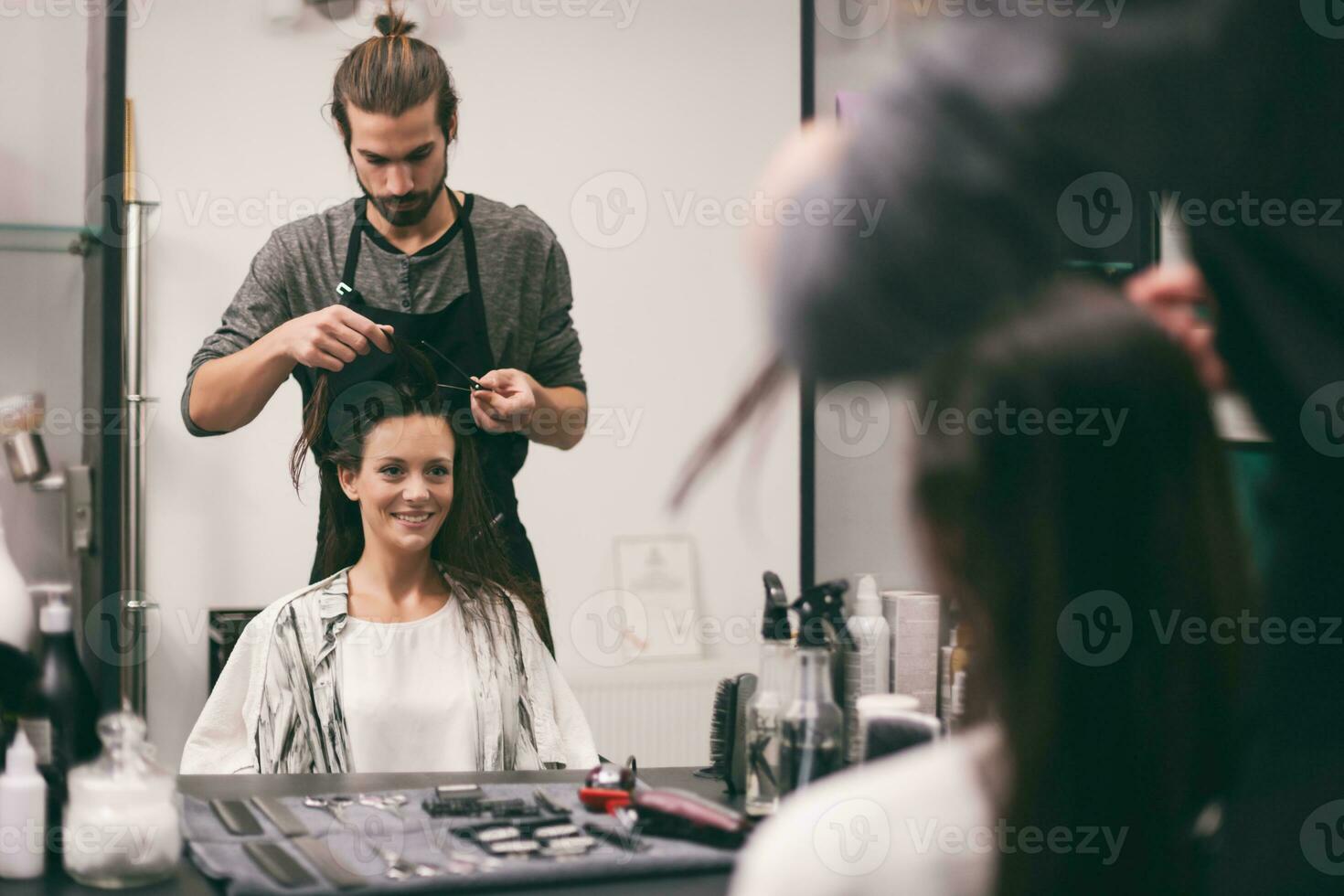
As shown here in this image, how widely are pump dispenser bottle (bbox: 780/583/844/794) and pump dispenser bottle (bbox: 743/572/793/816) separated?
23 millimetres

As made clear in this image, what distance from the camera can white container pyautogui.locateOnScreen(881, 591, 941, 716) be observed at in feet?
5.71

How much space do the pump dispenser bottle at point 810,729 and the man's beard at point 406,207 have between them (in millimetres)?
1558

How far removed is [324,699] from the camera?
82.1 inches

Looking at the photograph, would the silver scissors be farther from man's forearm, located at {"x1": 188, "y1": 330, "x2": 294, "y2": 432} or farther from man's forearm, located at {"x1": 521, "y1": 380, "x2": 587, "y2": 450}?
man's forearm, located at {"x1": 188, "y1": 330, "x2": 294, "y2": 432}

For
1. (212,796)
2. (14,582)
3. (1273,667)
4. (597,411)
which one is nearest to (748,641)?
(597,411)

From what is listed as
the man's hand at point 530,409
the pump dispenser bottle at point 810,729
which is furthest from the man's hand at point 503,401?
the pump dispenser bottle at point 810,729

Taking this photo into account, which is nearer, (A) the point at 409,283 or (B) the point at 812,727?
(B) the point at 812,727

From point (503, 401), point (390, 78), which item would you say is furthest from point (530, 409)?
point (390, 78)

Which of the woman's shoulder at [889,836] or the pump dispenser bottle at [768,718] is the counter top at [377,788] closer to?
the pump dispenser bottle at [768,718]

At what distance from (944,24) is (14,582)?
1193 millimetres

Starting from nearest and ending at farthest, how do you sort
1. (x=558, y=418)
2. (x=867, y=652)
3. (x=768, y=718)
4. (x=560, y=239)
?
1. (x=768, y=718)
2. (x=867, y=652)
3. (x=558, y=418)
4. (x=560, y=239)

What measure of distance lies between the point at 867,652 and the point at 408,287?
132 cm

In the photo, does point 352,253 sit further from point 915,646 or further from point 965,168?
point 965,168

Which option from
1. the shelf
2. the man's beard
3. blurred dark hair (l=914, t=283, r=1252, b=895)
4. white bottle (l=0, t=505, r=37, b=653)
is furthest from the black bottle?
the man's beard
